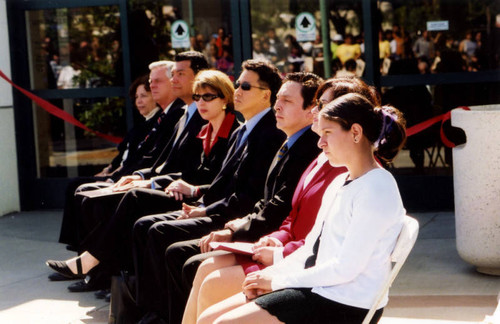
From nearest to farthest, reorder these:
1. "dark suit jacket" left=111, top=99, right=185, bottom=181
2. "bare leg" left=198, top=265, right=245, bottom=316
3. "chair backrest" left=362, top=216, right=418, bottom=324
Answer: "chair backrest" left=362, top=216, right=418, bottom=324 → "bare leg" left=198, top=265, right=245, bottom=316 → "dark suit jacket" left=111, top=99, right=185, bottom=181

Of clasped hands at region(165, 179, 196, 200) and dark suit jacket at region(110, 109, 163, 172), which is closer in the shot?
clasped hands at region(165, 179, 196, 200)

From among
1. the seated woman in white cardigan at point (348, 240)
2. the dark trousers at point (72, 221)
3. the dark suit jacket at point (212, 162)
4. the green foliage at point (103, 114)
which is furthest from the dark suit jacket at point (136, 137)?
the seated woman in white cardigan at point (348, 240)

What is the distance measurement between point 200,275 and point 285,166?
697 millimetres

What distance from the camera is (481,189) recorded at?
18.4 ft

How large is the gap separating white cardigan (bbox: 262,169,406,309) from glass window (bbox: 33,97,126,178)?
18.8 feet

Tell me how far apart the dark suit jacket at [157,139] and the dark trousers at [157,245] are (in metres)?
1.30

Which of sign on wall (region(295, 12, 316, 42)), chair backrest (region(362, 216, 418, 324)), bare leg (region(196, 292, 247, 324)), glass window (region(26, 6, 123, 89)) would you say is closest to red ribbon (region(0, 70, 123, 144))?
glass window (region(26, 6, 123, 89))

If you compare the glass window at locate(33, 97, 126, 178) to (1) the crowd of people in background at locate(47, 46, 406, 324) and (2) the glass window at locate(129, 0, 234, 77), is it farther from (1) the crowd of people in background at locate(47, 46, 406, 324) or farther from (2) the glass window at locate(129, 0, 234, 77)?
(1) the crowd of people in background at locate(47, 46, 406, 324)

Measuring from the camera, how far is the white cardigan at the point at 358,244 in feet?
10.5

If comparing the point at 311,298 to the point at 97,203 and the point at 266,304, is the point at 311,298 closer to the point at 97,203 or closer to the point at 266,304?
the point at 266,304

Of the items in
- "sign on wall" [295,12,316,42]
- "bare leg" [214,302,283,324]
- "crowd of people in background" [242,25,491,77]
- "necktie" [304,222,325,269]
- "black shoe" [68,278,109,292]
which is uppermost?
"sign on wall" [295,12,316,42]

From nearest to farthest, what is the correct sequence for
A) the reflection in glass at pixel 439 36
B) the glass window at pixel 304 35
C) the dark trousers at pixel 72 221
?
the dark trousers at pixel 72 221
the reflection in glass at pixel 439 36
the glass window at pixel 304 35

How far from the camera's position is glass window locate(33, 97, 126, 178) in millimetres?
8875

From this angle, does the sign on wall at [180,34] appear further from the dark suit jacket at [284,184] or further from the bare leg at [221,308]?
the bare leg at [221,308]
